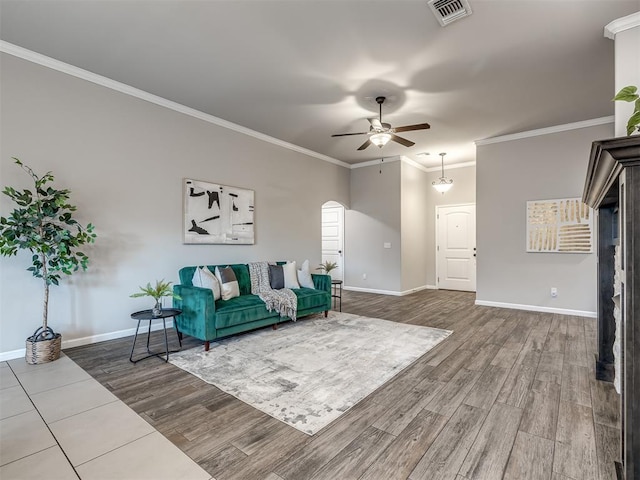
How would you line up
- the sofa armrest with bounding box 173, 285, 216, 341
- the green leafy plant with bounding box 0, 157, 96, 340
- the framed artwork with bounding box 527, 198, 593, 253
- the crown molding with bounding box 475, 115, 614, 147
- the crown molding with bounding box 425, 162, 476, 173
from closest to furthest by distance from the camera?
1. the green leafy plant with bounding box 0, 157, 96, 340
2. the sofa armrest with bounding box 173, 285, 216, 341
3. the crown molding with bounding box 475, 115, 614, 147
4. the framed artwork with bounding box 527, 198, 593, 253
5. the crown molding with bounding box 425, 162, 476, 173


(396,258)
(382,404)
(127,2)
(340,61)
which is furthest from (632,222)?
(396,258)

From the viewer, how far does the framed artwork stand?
4.96 m

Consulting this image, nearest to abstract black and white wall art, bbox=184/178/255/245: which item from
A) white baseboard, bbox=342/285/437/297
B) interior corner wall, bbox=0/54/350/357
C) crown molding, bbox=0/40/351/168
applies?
interior corner wall, bbox=0/54/350/357

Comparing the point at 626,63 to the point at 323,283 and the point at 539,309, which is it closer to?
the point at 539,309

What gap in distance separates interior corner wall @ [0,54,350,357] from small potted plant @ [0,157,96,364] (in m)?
0.19

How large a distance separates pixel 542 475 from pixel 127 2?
4201mm

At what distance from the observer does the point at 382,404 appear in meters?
2.31

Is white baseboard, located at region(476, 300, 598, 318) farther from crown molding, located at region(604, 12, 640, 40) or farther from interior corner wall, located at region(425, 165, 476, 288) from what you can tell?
crown molding, located at region(604, 12, 640, 40)

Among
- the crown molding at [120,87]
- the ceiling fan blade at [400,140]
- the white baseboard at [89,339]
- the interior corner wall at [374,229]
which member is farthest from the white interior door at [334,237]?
the white baseboard at [89,339]

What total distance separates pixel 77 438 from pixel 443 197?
7.80 meters

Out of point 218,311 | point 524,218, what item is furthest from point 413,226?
point 218,311

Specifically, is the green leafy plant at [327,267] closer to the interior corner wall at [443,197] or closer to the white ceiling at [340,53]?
the white ceiling at [340,53]

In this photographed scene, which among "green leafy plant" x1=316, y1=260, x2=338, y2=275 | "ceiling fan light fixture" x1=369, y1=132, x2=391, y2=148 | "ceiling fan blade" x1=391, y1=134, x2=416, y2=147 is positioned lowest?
"green leafy plant" x1=316, y1=260, x2=338, y2=275

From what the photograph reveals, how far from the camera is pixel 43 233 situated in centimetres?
300
